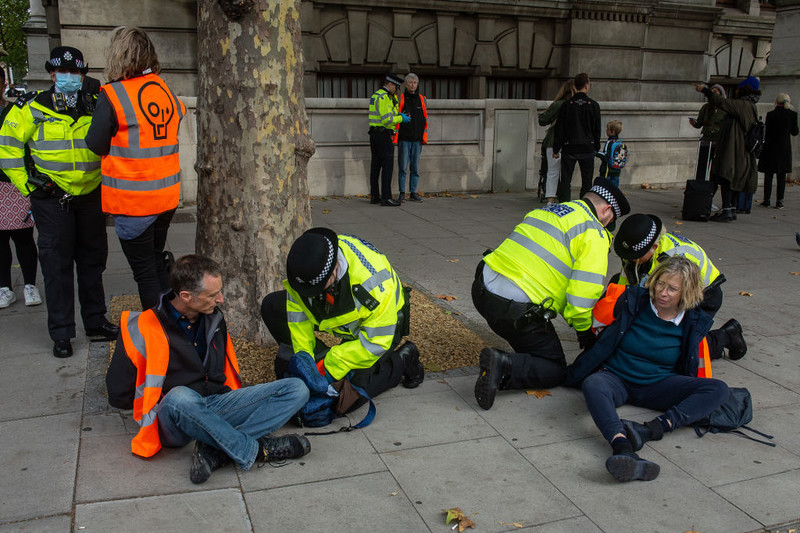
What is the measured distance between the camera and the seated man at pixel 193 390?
3.39 m

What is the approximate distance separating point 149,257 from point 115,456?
1.61 meters

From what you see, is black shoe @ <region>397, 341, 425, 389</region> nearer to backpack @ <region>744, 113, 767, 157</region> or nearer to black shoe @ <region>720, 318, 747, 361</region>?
black shoe @ <region>720, 318, 747, 361</region>

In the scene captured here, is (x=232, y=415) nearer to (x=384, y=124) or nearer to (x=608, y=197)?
(x=608, y=197)

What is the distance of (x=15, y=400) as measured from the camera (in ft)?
13.7

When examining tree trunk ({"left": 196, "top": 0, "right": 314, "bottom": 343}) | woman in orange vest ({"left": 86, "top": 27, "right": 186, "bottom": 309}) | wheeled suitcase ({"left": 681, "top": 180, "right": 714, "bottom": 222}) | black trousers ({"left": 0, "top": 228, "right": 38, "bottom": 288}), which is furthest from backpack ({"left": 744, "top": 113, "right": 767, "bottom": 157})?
black trousers ({"left": 0, "top": 228, "right": 38, "bottom": 288})

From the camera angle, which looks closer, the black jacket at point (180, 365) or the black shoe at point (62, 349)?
the black jacket at point (180, 365)

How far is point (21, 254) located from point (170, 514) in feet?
11.9

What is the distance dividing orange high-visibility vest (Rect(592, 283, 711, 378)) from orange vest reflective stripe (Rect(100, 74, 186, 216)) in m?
2.75

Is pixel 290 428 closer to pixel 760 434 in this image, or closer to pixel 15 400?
pixel 15 400

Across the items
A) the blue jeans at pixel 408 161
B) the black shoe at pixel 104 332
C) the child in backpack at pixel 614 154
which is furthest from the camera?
the blue jeans at pixel 408 161

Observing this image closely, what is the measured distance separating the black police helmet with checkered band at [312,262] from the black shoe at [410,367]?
976 mm

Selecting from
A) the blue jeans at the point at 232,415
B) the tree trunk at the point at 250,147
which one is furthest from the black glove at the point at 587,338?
the tree trunk at the point at 250,147

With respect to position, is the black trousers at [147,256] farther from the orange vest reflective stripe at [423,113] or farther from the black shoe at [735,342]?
the orange vest reflective stripe at [423,113]

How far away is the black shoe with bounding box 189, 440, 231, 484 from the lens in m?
3.29
